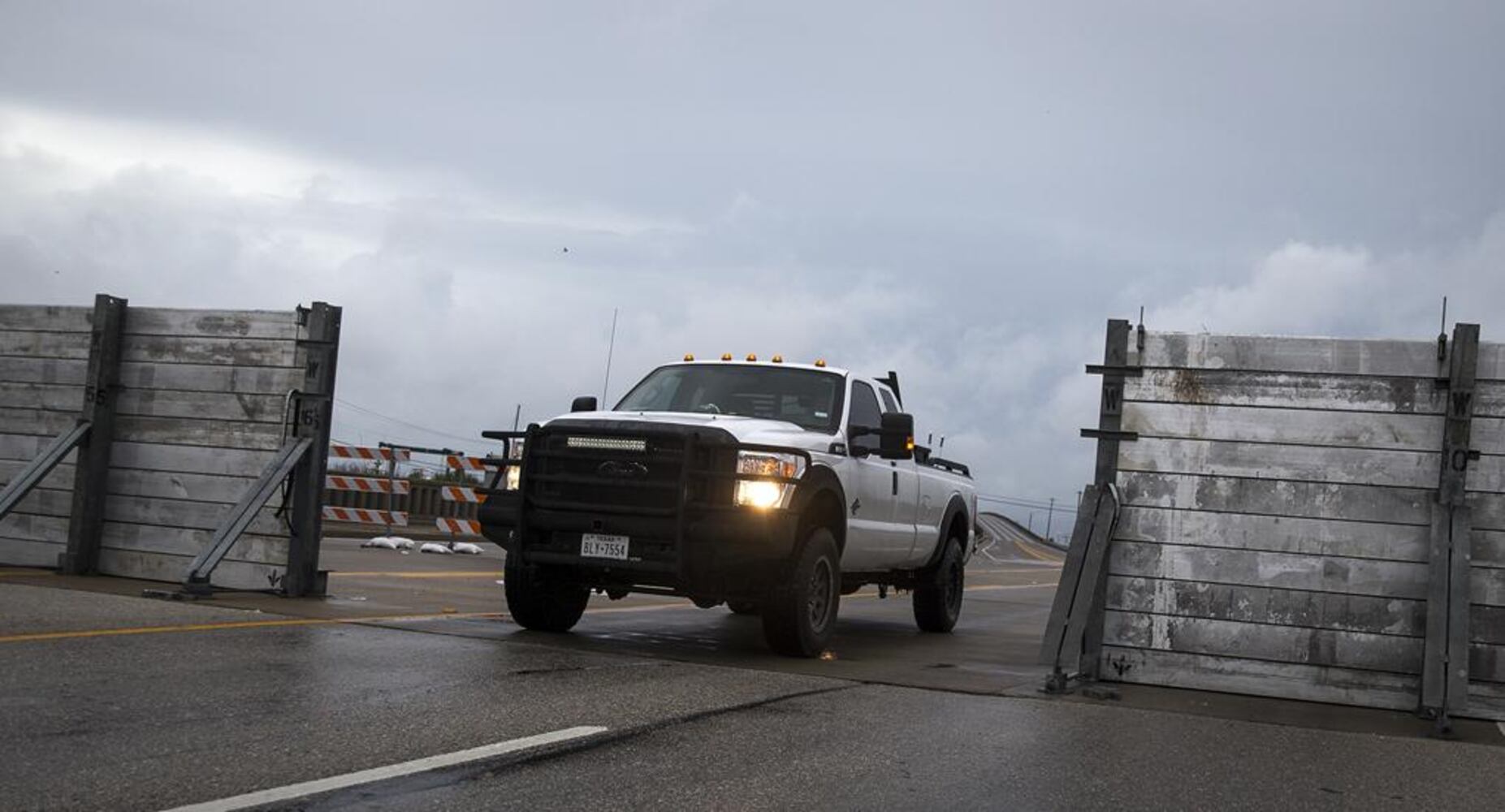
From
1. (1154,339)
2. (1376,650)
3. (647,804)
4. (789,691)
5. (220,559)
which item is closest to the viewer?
(647,804)

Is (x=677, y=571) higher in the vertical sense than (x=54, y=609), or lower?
higher

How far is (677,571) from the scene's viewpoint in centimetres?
943

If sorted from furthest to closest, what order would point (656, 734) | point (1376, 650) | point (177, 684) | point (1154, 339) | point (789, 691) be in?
point (1154, 339), point (1376, 650), point (789, 691), point (177, 684), point (656, 734)

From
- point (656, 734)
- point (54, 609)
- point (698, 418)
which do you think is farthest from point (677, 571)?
point (54, 609)

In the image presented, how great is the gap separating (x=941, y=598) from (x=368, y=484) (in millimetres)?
13926

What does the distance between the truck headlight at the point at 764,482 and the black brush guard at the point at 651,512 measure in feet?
0.14

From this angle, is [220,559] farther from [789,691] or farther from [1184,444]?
[1184,444]

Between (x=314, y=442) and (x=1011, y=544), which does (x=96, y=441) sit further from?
(x=1011, y=544)

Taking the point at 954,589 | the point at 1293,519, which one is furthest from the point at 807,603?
the point at 954,589

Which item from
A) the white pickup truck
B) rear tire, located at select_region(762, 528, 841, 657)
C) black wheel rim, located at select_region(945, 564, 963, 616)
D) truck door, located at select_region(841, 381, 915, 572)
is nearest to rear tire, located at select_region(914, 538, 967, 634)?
black wheel rim, located at select_region(945, 564, 963, 616)

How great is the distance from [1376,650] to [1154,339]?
2.41 m

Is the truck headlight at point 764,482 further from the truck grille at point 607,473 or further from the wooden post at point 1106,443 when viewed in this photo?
the wooden post at point 1106,443

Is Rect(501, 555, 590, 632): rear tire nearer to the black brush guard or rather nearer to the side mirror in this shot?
the black brush guard

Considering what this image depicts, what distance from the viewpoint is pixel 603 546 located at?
9703 mm
